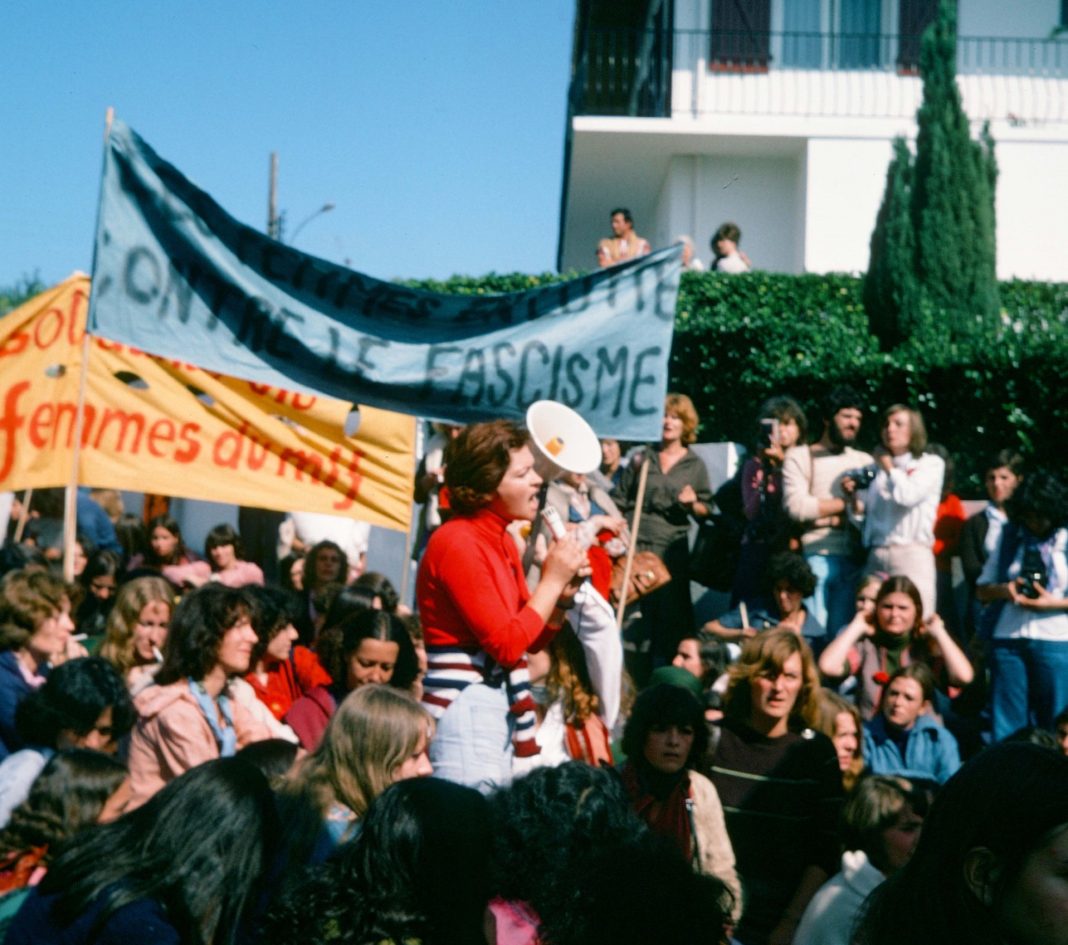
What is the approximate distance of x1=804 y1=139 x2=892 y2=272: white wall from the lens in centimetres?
1916

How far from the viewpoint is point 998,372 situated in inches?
476

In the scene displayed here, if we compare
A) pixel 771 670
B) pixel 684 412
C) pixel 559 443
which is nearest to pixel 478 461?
pixel 559 443

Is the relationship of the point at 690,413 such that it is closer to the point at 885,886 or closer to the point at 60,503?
the point at 60,503

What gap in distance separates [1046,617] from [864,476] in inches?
59.7

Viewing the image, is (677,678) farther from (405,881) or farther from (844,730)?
(405,881)

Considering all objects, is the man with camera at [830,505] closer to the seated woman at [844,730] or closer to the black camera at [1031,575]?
the black camera at [1031,575]

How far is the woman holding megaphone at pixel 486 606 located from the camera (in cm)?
442

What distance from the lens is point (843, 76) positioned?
20281mm

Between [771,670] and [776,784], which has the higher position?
[771,670]

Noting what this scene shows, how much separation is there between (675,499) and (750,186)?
1106cm

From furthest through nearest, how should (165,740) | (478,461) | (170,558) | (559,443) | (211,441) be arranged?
(170,558) → (211,441) → (165,740) → (559,443) → (478,461)

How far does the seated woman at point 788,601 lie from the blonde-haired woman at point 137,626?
2.91m

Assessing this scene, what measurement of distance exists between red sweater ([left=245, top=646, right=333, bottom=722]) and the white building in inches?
498

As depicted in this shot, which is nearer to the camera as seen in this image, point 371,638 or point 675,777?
point 675,777
